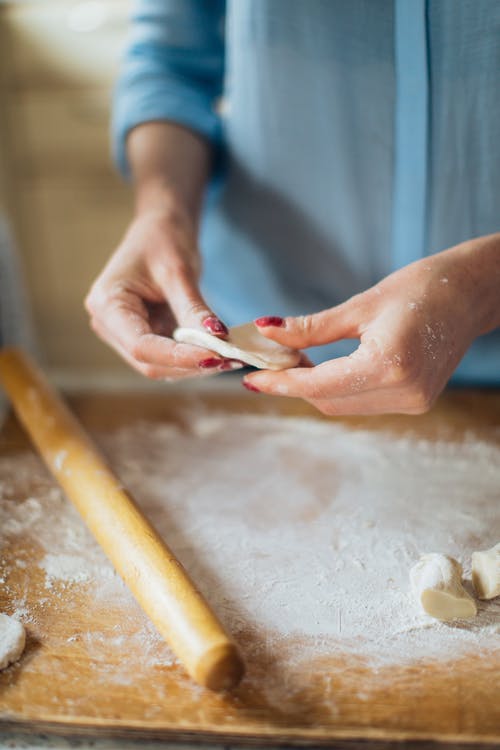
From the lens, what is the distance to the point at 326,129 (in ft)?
2.70

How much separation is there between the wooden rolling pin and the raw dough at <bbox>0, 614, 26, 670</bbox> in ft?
0.30

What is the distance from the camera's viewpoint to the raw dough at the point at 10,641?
52cm

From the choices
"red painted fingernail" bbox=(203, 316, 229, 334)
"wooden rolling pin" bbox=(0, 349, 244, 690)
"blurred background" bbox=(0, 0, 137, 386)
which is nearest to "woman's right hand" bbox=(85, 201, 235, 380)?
"red painted fingernail" bbox=(203, 316, 229, 334)

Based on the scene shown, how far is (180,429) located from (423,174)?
0.41 meters

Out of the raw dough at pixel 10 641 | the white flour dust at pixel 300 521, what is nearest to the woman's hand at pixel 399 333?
the white flour dust at pixel 300 521

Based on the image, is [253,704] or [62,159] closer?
[253,704]

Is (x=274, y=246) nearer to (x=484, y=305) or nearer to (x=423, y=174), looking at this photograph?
(x=423, y=174)

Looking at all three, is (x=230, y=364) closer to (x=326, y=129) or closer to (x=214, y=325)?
(x=214, y=325)

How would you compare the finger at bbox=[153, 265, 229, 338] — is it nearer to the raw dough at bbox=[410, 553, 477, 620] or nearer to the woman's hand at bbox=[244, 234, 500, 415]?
the woman's hand at bbox=[244, 234, 500, 415]

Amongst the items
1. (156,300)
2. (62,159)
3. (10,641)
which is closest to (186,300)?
(156,300)

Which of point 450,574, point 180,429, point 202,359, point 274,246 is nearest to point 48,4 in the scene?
point 274,246

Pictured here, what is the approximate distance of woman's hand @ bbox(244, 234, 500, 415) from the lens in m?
0.58

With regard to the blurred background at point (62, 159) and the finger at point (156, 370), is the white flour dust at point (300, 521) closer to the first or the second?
the finger at point (156, 370)

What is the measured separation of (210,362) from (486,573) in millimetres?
296
